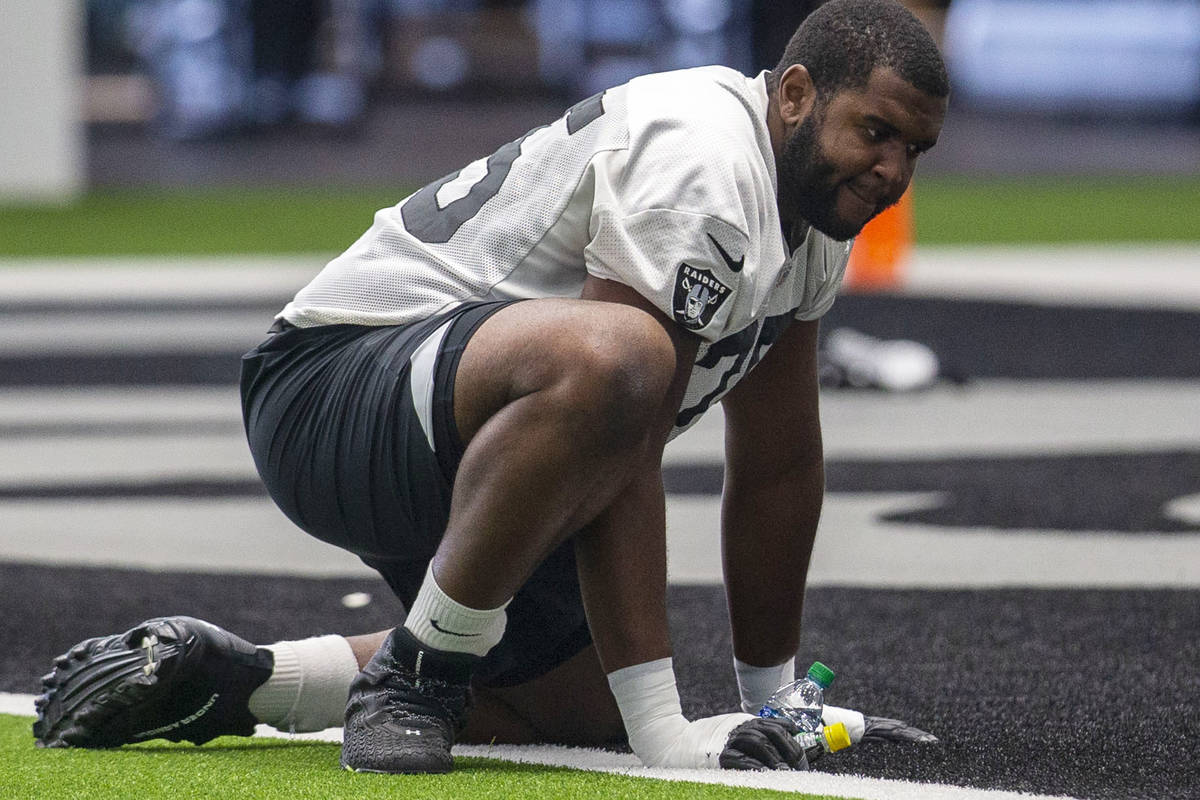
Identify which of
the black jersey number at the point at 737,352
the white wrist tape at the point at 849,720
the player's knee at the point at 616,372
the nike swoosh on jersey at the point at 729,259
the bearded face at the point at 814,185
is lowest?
the white wrist tape at the point at 849,720

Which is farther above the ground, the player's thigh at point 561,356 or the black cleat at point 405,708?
the player's thigh at point 561,356

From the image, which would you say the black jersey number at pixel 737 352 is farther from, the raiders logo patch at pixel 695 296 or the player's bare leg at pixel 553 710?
the player's bare leg at pixel 553 710

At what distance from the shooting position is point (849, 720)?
2920 millimetres

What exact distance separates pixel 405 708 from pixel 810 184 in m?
0.91

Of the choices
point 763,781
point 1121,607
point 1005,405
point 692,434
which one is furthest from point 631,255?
point 1005,405

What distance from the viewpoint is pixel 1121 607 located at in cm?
402

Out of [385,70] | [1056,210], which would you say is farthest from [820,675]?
[385,70]

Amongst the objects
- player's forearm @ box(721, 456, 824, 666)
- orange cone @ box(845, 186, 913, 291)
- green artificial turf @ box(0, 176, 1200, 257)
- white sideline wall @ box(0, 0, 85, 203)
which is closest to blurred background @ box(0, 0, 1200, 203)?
white sideline wall @ box(0, 0, 85, 203)

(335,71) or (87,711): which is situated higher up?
(87,711)

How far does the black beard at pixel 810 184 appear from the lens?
271 cm

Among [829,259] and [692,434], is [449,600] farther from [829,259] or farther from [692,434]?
[692,434]

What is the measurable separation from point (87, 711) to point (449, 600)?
618 millimetres

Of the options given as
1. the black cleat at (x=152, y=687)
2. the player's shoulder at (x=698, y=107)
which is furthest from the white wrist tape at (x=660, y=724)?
the player's shoulder at (x=698, y=107)

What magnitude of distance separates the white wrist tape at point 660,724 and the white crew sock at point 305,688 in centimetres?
51
